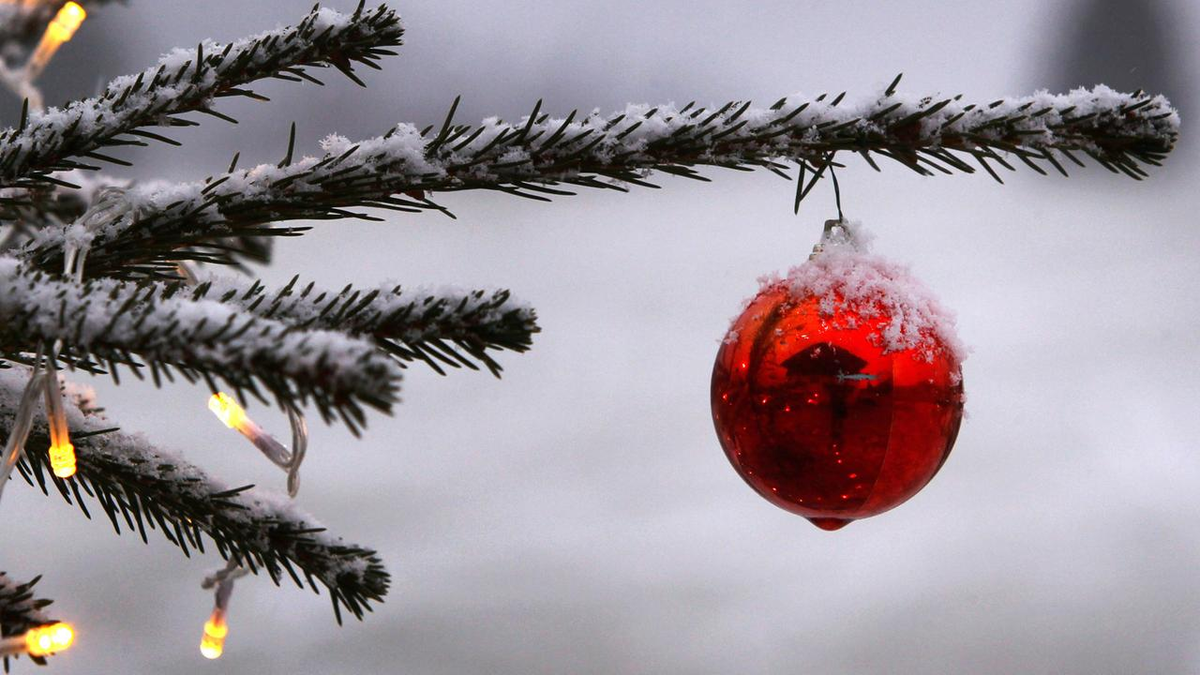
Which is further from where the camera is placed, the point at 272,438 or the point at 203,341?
the point at 272,438

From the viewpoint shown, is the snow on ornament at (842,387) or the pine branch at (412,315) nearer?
the pine branch at (412,315)

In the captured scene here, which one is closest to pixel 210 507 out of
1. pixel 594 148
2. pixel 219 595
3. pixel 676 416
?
pixel 219 595

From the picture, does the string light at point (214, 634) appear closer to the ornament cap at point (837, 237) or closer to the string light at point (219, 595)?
the string light at point (219, 595)

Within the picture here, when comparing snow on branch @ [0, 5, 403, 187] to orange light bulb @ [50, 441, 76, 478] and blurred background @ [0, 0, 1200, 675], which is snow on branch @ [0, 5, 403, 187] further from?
blurred background @ [0, 0, 1200, 675]

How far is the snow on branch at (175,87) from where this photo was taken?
0.33 m

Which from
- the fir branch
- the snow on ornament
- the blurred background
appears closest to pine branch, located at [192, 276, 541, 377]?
the fir branch

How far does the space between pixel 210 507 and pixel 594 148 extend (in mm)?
172

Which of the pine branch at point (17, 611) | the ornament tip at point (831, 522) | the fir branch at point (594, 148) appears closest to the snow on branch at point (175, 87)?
the fir branch at point (594, 148)

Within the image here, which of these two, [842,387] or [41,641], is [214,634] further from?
[842,387]

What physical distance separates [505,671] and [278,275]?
2.49 feet

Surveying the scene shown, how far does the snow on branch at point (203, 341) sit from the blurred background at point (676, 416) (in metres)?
1.05

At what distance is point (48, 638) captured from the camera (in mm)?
324

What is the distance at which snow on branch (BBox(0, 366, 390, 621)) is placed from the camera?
0.31m

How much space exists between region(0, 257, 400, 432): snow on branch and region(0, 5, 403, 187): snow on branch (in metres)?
0.07
